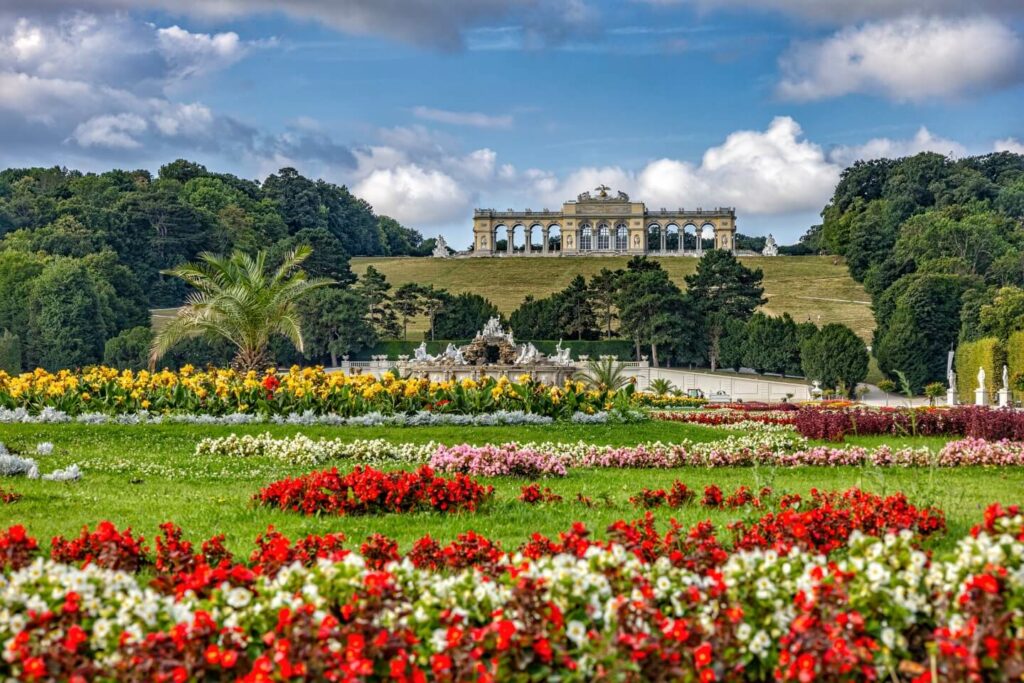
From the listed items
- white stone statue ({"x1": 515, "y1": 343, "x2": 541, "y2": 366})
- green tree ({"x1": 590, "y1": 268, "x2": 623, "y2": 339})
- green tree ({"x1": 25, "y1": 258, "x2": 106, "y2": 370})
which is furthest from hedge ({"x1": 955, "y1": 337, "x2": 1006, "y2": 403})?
green tree ({"x1": 25, "y1": 258, "x2": 106, "y2": 370})

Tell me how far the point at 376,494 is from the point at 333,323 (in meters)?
49.6

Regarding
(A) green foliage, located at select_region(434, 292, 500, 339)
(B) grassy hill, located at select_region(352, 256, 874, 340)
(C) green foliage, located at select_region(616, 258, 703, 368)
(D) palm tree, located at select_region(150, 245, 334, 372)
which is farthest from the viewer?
(B) grassy hill, located at select_region(352, 256, 874, 340)

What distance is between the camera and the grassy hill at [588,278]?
71.1 m

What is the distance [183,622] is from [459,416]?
12.7 metres

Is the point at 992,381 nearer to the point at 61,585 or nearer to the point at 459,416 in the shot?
the point at 459,416

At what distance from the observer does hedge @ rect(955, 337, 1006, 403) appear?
39.7 m

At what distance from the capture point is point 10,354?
1852 inches

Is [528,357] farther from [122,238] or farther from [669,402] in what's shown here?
[122,238]

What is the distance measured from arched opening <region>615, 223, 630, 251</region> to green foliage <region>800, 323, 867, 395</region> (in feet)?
203

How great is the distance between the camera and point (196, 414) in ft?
55.2

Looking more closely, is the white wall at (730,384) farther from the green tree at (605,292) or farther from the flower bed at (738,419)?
the flower bed at (738,419)

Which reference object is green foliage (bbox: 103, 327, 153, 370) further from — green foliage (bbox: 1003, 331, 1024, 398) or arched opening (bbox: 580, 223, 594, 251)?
arched opening (bbox: 580, 223, 594, 251)

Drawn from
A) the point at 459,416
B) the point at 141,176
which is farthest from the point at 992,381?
the point at 141,176

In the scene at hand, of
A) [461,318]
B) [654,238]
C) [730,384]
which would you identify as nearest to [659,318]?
[730,384]
